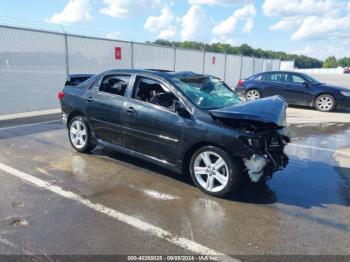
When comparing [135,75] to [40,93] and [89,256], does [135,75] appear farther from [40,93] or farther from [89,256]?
[40,93]

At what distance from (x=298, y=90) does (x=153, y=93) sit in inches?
384

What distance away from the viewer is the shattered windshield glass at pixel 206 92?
516 centimetres

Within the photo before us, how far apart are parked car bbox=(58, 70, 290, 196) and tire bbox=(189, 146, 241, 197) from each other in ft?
0.04

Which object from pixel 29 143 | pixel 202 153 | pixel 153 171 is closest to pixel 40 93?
pixel 29 143

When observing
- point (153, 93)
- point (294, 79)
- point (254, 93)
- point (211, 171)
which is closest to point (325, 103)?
point (294, 79)

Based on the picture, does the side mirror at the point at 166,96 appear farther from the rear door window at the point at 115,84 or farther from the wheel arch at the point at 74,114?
the wheel arch at the point at 74,114

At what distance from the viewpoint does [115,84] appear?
19.8 ft

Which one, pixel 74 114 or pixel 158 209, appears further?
pixel 74 114

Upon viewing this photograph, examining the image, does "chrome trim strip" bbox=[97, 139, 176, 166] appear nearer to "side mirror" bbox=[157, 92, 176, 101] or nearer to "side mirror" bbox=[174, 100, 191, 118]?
"side mirror" bbox=[174, 100, 191, 118]

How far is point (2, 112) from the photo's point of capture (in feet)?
36.8

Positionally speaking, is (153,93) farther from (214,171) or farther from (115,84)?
(214,171)

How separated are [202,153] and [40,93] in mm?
9612

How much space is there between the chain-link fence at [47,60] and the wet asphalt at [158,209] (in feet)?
18.4

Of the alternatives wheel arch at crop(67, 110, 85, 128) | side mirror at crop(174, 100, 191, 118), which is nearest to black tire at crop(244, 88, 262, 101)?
wheel arch at crop(67, 110, 85, 128)
